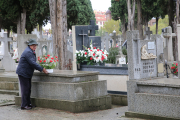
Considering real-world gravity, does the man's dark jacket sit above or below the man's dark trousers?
above

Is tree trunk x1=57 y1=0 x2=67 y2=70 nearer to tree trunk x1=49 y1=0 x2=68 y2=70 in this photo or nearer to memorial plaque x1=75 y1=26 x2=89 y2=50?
tree trunk x1=49 y1=0 x2=68 y2=70

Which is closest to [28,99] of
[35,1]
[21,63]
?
[21,63]

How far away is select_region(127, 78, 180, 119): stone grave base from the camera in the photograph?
5398 mm

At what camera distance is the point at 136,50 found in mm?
6266

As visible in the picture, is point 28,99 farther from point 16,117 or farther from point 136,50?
point 136,50

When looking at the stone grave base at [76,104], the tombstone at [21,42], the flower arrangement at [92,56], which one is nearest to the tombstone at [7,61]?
the flower arrangement at [92,56]

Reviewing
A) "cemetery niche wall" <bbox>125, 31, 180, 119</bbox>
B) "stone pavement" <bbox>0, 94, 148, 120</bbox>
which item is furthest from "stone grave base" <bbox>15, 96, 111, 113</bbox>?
"cemetery niche wall" <bbox>125, 31, 180, 119</bbox>

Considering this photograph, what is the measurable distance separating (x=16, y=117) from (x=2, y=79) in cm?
487

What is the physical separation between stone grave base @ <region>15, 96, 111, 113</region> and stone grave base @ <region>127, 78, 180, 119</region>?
146cm

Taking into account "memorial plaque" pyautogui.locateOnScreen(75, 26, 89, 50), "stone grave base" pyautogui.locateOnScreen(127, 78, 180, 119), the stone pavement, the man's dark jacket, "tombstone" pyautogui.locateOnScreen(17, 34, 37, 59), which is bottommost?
the stone pavement

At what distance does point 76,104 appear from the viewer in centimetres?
693

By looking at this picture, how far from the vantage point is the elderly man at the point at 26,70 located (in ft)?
23.7

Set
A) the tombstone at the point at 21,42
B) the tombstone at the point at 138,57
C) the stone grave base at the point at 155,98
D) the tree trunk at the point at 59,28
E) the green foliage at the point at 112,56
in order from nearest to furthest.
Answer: the stone grave base at the point at 155,98
the tombstone at the point at 138,57
the tombstone at the point at 21,42
the tree trunk at the point at 59,28
the green foliage at the point at 112,56

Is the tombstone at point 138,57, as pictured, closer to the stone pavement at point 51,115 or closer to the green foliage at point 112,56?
the stone pavement at point 51,115
